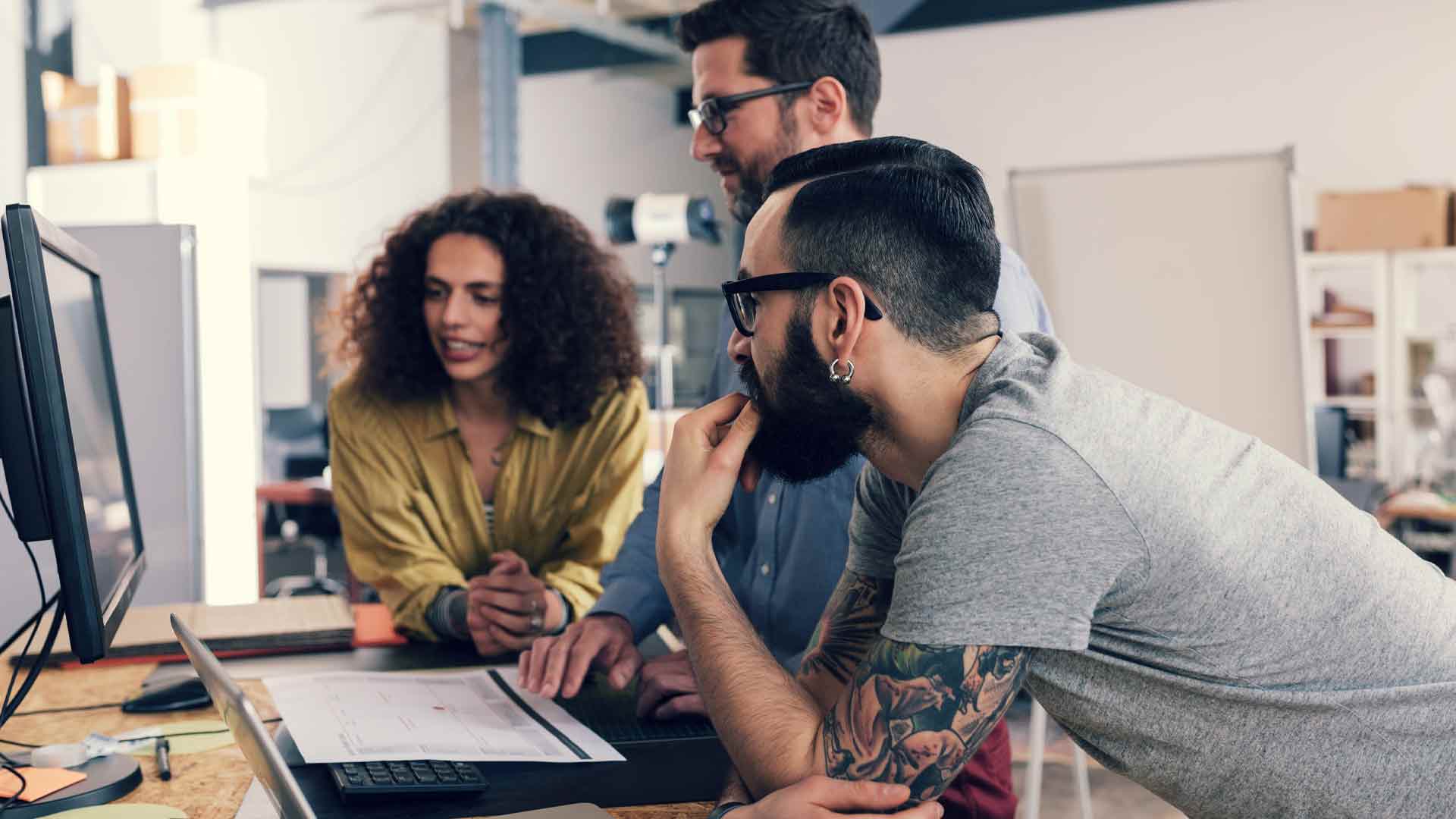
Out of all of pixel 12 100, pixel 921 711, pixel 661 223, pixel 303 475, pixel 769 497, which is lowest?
pixel 303 475

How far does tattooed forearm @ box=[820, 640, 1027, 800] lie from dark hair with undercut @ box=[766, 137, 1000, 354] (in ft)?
0.91

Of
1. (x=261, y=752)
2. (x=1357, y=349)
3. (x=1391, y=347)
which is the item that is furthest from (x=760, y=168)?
(x=1357, y=349)

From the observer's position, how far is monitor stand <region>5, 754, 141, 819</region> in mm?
1039

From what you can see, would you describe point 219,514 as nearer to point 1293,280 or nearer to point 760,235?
point 760,235

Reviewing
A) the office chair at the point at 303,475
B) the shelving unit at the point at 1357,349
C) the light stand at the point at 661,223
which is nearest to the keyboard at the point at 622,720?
the light stand at the point at 661,223

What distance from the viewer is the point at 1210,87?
698 centimetres

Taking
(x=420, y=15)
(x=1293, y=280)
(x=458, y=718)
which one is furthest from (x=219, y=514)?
(x=420, y=15)

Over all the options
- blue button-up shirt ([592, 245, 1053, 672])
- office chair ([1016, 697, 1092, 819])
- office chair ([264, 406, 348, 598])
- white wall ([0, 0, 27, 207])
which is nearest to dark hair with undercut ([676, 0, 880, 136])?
blue button-up shirt ([592, 245, 1053, 672])

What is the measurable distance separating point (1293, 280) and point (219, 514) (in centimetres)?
209

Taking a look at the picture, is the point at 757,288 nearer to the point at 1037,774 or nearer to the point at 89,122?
the point at 1037,774

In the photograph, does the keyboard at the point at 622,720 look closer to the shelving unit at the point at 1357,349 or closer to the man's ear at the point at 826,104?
the man's ear at the point at 826,104

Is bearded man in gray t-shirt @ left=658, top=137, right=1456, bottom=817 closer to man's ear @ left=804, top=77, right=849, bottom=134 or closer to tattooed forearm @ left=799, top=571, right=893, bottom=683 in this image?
tattooed forearm @ left=799, top=571, right=893, bottom=683

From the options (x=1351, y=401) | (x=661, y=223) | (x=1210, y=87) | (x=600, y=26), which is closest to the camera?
(x=661, y=223)

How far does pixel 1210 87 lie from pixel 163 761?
6.89 m
